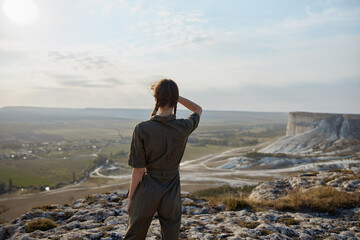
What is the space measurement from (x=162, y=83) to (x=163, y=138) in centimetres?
70

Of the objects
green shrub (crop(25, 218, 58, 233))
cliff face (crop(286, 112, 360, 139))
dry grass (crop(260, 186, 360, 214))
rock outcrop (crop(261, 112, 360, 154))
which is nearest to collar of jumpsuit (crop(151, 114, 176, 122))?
green shrub (crop(25, 218, 58, 233))

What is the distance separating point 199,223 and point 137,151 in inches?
177

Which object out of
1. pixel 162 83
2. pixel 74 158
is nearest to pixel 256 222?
pixel 162 83

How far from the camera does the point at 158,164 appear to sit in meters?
3.23

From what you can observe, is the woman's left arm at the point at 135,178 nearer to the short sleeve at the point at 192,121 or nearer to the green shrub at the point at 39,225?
the short sleeve at the point at 192,121

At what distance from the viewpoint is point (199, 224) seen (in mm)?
6625

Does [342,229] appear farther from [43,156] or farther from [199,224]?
[43,156]

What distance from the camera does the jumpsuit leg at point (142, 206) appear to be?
315cm

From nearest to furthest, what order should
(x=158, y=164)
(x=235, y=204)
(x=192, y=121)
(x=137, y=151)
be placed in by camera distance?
(x=137, y=151), (x=158, y=164), (x=192, y=121), (x=235, y=204)

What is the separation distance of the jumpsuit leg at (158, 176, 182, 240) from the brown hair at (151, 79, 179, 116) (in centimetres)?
111

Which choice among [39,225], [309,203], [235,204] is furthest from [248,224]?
[39,225]

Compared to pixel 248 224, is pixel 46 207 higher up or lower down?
lower down

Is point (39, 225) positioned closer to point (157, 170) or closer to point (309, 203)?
point (157, 170)

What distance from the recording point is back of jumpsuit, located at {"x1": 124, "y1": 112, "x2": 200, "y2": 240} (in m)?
3.09
